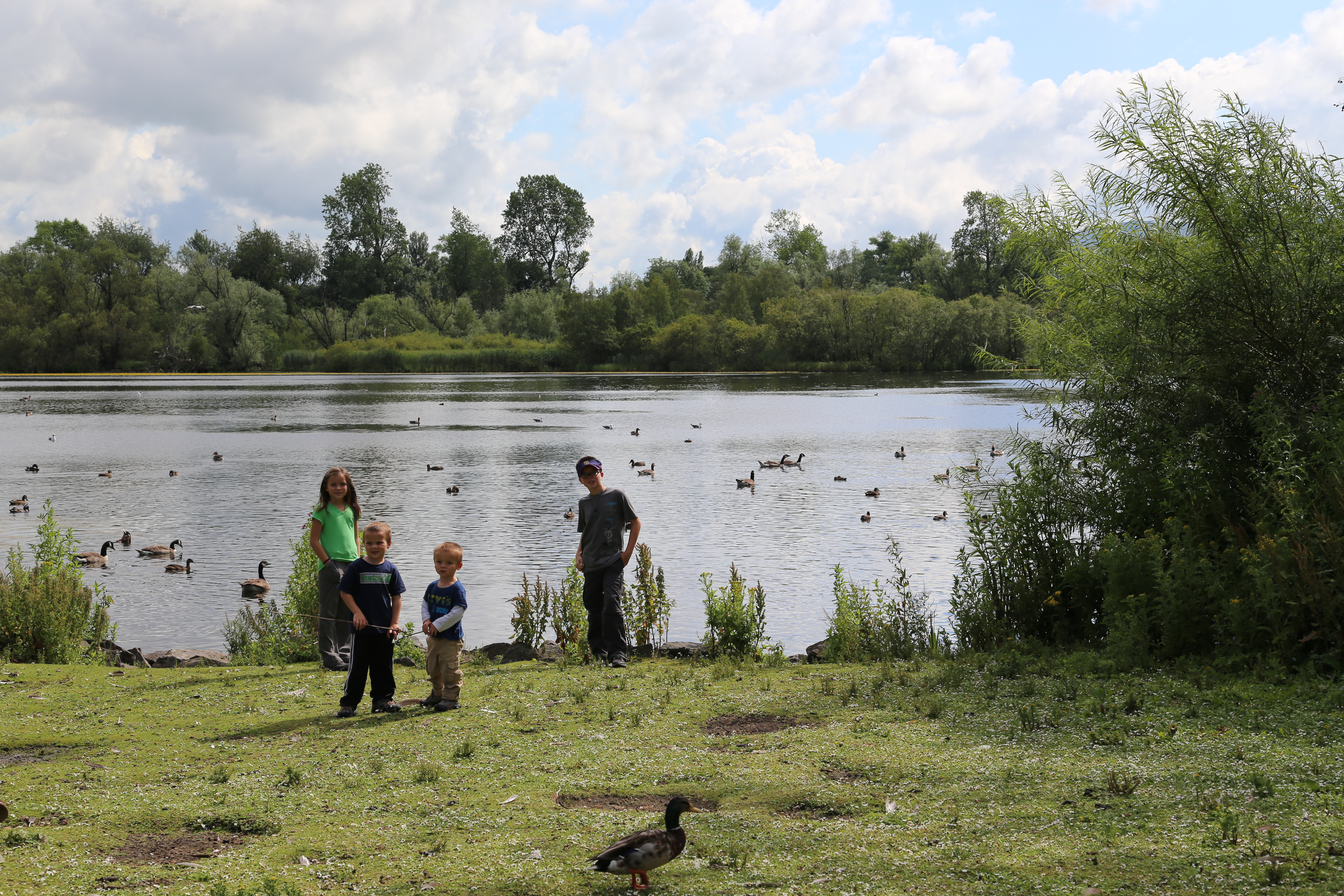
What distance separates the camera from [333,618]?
9.95m

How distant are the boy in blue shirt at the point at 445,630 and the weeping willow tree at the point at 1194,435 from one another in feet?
18.6

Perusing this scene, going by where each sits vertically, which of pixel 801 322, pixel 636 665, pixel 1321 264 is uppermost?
pixel 801 322

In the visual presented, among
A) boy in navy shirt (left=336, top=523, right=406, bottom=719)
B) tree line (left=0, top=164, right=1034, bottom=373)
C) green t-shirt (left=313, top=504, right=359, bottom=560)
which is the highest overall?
tree line (left=0, top=164, right=1034, bottom=373)

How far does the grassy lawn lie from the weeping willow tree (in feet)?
3.28

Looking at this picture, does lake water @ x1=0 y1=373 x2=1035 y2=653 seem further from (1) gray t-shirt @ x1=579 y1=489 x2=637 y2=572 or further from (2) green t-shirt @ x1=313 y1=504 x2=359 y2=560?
(1) gray t-shirt @ x1=579 y1=489 x2=637 y2=572

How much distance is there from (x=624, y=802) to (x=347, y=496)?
18.4ft

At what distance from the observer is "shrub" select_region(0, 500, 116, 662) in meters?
11.2

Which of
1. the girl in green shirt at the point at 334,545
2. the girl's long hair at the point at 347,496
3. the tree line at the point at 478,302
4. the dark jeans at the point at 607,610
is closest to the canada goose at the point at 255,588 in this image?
the girl in green shirt at the point at 334,545

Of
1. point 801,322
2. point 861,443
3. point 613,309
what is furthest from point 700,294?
point 861,443

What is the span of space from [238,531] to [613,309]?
104m

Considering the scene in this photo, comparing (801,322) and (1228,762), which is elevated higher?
(801,322)

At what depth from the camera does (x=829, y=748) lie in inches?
273

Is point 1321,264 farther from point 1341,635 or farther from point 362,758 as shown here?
point 362,758

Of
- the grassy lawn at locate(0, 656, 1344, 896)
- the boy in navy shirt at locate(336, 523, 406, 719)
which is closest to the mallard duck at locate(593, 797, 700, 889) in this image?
the grassy lawn at locate(0, 656, 1344, 896)
